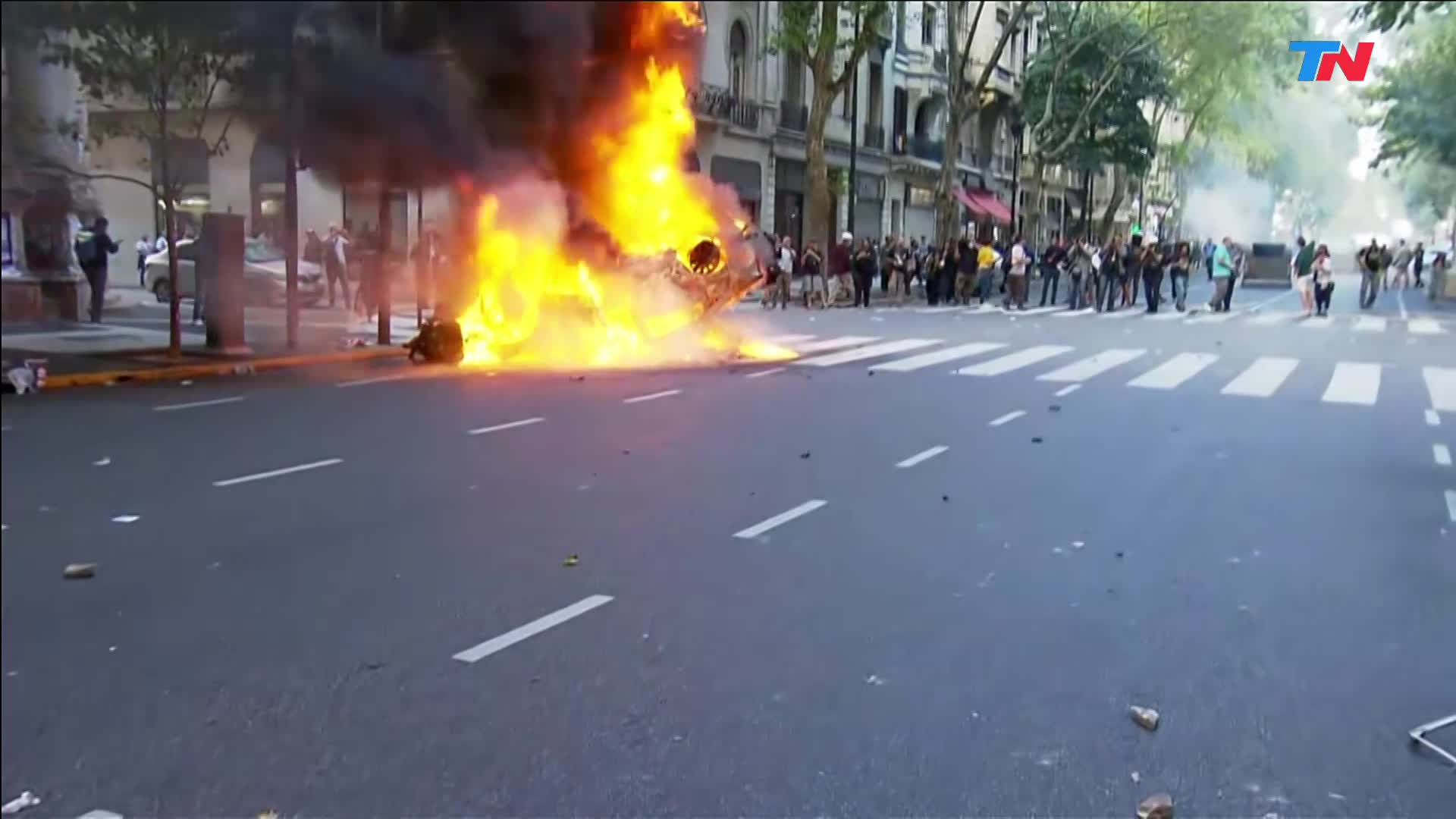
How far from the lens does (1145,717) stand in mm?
4070

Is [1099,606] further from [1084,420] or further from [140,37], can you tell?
[1084,420]

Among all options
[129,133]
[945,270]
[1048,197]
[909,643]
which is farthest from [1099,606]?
[1048,197]

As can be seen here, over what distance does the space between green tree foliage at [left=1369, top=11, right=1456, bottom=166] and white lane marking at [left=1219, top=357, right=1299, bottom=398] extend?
9214mm

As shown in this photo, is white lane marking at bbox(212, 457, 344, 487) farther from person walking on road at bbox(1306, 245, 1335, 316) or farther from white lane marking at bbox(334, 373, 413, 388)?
person walking on road at bbox(1306, 245, 1335, 316)

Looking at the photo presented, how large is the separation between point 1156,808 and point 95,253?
9.42 feet

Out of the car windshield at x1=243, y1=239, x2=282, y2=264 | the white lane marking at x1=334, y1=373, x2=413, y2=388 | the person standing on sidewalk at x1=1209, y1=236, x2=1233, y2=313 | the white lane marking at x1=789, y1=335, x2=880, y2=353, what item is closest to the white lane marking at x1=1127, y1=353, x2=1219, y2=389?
the person standing on sidewalk at x1=1209, y1=236, x2=1233, y2=313

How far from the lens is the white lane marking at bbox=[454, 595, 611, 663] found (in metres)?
4.54

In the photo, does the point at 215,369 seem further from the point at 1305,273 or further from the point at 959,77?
the point at 959,77

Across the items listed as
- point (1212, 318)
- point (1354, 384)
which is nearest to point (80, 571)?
point (1354, 384)

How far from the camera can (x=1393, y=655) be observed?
471 cm

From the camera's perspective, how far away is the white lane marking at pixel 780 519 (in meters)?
6.52

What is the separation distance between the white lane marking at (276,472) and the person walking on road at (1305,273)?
5714mm

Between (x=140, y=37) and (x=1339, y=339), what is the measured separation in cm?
1727

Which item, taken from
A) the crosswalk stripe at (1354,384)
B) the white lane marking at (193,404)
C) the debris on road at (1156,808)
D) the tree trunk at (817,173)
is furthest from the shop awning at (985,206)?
the debris on road at (1156,808)
